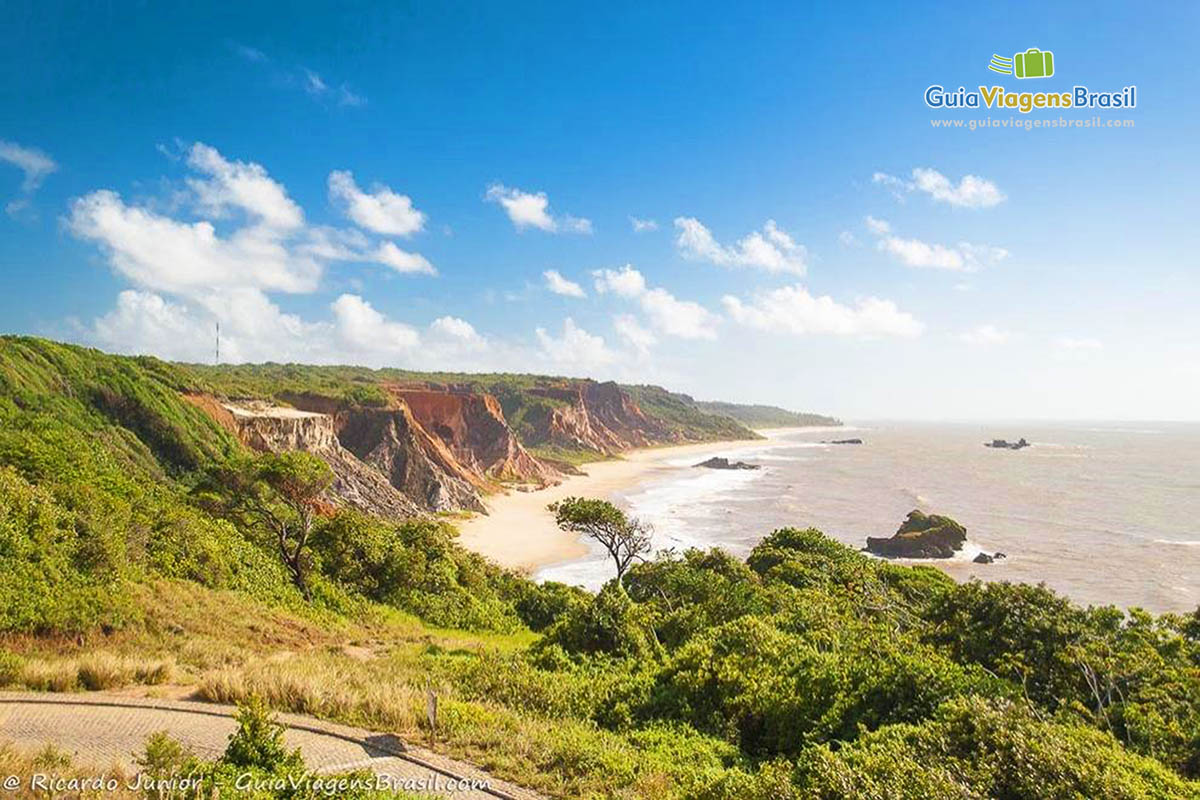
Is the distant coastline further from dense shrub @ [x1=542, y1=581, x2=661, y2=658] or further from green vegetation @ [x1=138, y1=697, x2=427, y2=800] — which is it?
green vegetation @ [x1=138, y1=697, x2=427, y2=800]

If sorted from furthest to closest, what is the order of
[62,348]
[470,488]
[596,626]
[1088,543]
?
1. [470,488]
2. [1088,543]
3. [62,348]
4. [596,626]

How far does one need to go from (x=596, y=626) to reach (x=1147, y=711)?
37.7 feet

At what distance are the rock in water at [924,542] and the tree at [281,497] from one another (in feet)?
119

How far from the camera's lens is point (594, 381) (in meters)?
146

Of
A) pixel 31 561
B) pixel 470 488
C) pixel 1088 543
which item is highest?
pixel 31 561

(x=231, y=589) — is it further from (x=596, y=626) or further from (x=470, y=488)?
(x=470, y=488)

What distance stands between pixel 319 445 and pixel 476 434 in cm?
3118

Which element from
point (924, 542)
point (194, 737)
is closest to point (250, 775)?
point (194, 737)

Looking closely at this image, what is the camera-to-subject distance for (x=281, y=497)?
25031 mm

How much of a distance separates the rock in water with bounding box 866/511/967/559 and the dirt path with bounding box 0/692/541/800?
40788mm

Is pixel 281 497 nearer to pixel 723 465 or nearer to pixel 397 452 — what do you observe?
pixel 397 452

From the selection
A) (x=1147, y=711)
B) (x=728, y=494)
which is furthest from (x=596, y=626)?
(x=728, y=494)

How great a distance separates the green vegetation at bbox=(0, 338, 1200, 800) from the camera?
24.6 feet

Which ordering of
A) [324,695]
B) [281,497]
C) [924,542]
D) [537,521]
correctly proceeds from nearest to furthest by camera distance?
[324,695], [281,497], [924,542], [537,521]
